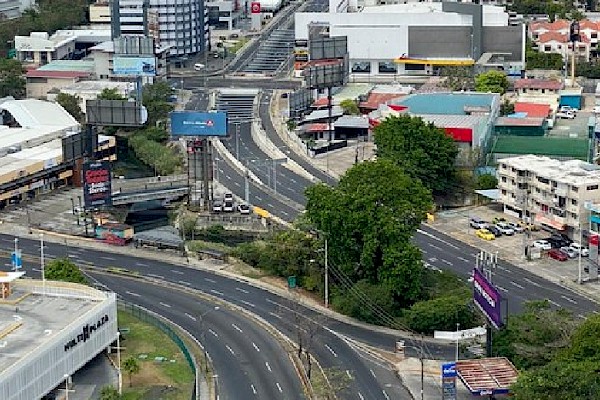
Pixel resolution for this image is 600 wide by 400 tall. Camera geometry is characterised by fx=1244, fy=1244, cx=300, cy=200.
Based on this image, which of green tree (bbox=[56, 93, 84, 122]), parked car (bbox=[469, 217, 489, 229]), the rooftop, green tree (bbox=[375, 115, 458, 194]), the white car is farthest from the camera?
green tree (bbox=[56, 93, 84, 122])

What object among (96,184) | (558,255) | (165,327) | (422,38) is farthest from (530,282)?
(422,38)

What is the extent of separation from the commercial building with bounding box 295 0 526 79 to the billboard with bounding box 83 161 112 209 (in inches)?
2265

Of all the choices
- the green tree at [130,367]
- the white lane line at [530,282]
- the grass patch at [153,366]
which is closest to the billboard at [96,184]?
the grass patch at [153,366]

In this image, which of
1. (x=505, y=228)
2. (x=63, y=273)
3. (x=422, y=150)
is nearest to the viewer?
(x=63, y=273)

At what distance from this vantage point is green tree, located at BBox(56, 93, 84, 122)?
388ft

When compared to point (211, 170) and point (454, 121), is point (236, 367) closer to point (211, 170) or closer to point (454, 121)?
point (211, 170)

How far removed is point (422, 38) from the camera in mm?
138750

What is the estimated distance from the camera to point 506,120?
358 feet

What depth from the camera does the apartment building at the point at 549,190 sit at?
79938 mm

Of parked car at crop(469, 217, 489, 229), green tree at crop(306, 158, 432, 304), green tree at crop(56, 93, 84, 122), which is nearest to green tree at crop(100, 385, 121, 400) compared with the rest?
green tree at crop(306, 158, 432, 304)

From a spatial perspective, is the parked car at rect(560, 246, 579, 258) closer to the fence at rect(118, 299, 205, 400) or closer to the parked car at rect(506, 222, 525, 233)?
the parked car at rect(506, 222, 525, 233)

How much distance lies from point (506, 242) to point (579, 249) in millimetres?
5626

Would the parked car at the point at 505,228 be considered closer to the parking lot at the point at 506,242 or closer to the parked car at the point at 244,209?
the parking lot at the point at 506,242

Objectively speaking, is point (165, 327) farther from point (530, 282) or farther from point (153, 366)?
point (530, 282)
